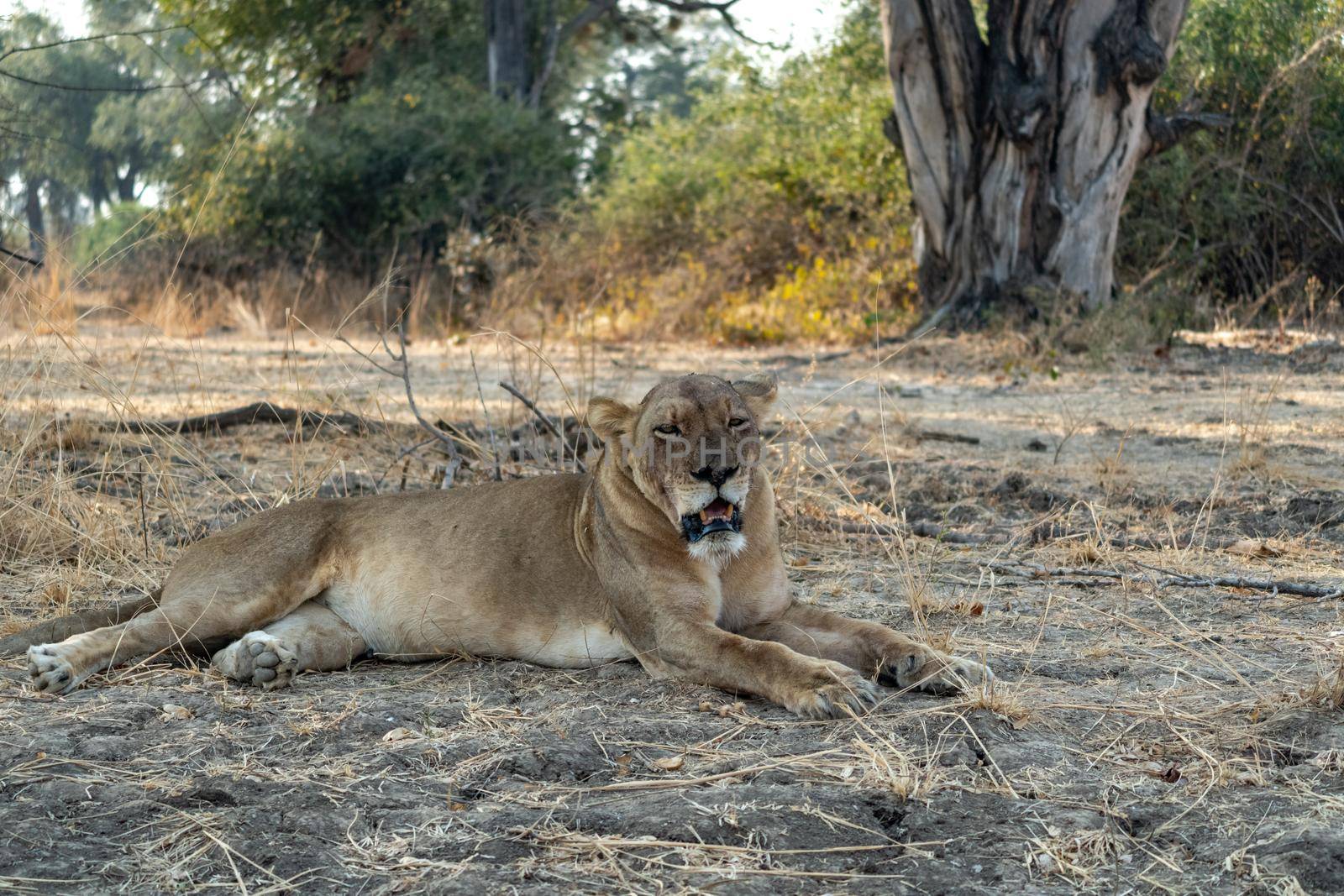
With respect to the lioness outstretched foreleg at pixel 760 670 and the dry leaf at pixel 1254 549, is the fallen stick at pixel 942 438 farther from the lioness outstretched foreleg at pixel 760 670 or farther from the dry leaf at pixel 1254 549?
the lioness outstretched foreleg at pixel 760 670

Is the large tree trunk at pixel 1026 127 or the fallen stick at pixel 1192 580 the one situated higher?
the large tree trunk at pixel 1026 127

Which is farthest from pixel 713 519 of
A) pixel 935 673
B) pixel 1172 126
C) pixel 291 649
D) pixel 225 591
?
pixel 1172 126

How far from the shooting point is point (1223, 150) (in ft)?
49.8

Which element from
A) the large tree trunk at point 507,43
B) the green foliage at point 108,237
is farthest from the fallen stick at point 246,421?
the large tree trunk at point 507,43

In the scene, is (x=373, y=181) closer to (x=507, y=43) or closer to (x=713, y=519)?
(x=507, y=43)

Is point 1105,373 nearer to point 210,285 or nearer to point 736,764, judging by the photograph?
point 736,764

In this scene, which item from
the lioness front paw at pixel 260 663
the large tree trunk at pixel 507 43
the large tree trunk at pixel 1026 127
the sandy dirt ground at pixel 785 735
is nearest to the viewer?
the sandy dirt ground at pixel 785 735

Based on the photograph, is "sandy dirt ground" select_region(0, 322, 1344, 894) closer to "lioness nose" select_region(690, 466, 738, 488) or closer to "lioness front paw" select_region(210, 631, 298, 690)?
"lioness front paw" select_region(210, 631, 298, 690)

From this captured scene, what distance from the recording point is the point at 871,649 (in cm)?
407

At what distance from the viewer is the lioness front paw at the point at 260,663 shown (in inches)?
160

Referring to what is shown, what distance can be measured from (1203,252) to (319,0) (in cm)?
1739

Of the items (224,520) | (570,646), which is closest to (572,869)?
(570,646)

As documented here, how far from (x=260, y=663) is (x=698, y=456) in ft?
4.75

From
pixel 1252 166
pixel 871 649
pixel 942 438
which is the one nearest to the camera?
pixel 871 649
